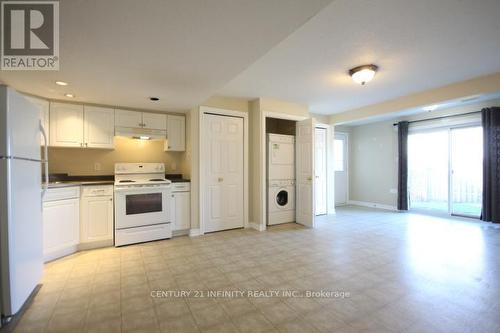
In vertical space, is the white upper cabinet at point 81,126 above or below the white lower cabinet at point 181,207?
above

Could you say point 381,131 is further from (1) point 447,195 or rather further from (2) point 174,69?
(2) point 174,69

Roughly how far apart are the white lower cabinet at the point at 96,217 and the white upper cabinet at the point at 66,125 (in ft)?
2.59

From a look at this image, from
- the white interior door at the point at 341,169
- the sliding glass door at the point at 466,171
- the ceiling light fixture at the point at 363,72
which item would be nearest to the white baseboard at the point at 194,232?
the ceiling light fixture at the point at 363,72

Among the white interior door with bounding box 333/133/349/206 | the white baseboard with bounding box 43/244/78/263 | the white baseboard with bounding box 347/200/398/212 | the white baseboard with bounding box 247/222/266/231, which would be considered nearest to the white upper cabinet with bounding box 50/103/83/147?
the white baseboard with bounding box 43/244/78/263

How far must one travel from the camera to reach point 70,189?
310 cm

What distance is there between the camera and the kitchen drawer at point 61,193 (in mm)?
2837

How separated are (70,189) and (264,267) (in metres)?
2.80

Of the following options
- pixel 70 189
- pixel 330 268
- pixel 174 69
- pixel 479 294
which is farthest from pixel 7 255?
pixel 479 294

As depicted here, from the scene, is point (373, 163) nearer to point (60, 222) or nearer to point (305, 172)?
point (305, 172)

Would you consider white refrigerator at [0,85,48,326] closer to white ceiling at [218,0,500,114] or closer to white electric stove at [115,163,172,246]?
white electric stove at [115,163,172,246]

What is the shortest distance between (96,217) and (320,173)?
4.60 meters

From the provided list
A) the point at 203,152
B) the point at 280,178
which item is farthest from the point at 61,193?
the point at 280,178

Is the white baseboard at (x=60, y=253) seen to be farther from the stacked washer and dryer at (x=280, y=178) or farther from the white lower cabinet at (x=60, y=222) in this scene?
the stacked washer and dryer at (x=280, y=178)

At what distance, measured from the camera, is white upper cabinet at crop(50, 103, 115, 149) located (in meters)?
3.33
